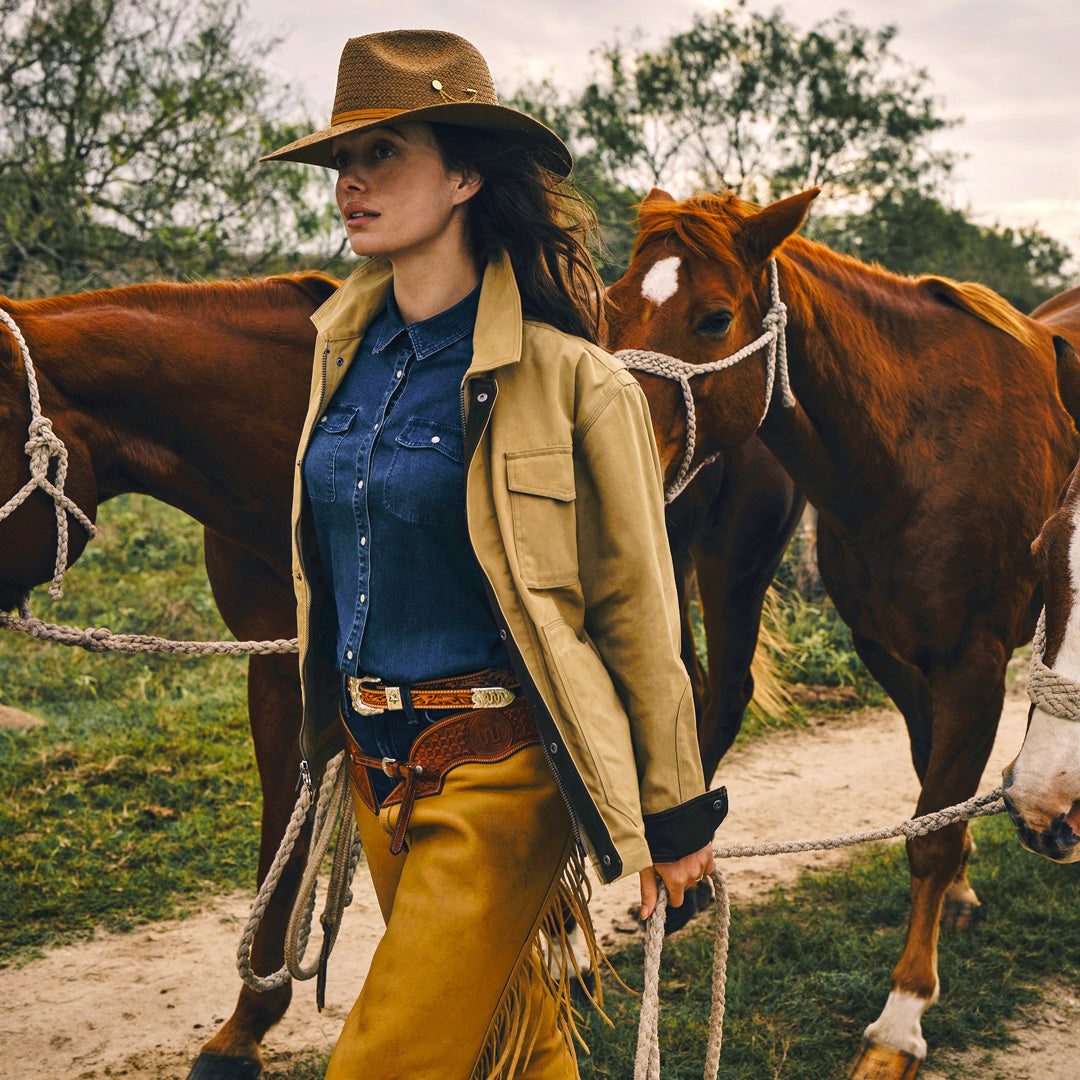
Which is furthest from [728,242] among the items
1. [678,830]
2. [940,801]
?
[678,830]

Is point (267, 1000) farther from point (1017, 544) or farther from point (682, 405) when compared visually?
point (1017, 544)

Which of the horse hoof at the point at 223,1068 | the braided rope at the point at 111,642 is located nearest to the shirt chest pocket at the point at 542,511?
the braided rope at the point at 111,642

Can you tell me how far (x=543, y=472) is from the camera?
1.49 m

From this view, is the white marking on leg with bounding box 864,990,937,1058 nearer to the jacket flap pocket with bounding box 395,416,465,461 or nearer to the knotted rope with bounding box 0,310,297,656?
the knotted rope with bounding box 0,310,297,656

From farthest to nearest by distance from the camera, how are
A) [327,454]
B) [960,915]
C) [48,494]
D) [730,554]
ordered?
[730,554] < [960,915] < [48,494] < [327,454]

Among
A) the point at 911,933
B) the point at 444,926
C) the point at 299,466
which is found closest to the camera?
the point at 444,926

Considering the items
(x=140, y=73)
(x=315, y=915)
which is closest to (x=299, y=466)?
(x=315, y=915)

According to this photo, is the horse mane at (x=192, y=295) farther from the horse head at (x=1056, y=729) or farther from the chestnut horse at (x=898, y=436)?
the horse head at (x=1056, y=729)

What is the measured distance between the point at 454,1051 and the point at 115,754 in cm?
374

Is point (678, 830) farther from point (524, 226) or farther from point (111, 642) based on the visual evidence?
point (111, 642)

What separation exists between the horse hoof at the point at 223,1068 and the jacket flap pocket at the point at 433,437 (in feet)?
6.04

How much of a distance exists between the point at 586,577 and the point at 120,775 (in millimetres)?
3713

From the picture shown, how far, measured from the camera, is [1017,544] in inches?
110

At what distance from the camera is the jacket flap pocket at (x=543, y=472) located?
148cm
